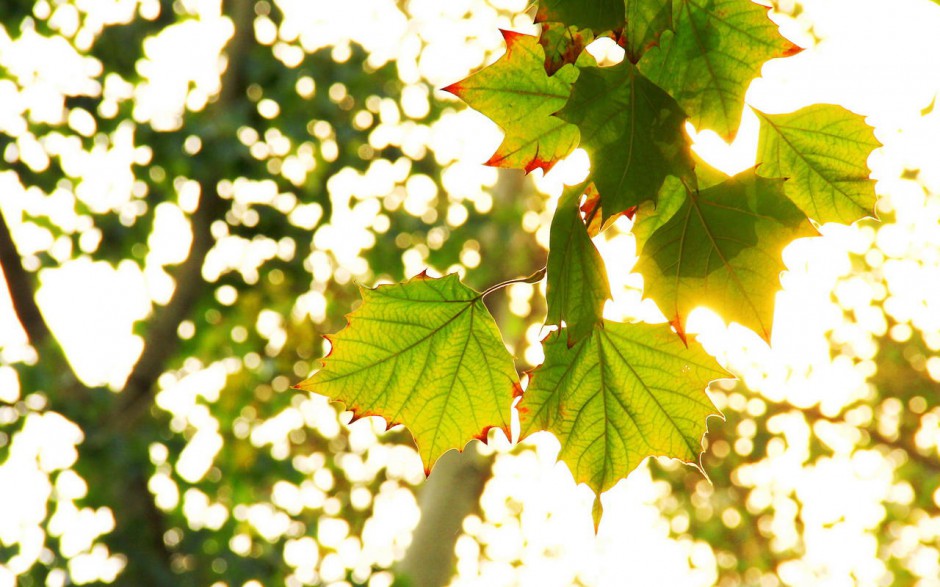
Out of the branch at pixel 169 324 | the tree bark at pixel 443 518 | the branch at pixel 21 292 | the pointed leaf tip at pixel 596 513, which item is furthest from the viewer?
the tree bark at pixel 443 518

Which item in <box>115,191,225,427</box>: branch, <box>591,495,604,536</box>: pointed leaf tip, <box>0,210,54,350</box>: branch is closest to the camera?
<box>591,495,604,536</box>: pointed leaf tip

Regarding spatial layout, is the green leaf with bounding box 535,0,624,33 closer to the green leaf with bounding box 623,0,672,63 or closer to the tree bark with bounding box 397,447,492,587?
the green leaf with bounding box 623,0,672,63

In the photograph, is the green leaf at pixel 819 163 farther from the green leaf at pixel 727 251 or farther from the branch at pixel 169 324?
the branch at pixel 169 324

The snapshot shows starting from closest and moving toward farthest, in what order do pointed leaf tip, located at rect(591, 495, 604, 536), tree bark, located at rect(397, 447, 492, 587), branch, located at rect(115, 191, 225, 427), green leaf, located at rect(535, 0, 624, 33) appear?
green leaf, located at rect(535, 0, 624, 33), pointed leaf tip, located at rect(591, 495, 604, 536), branch, located at rect(115, 191, 225, 427), tree bark, located at rect(397, 447, 492, 587)

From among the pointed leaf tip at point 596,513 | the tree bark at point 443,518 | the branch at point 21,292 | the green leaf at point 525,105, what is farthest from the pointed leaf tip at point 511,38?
the tree bark at point 443,518

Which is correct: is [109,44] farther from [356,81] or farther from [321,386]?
[321,386]

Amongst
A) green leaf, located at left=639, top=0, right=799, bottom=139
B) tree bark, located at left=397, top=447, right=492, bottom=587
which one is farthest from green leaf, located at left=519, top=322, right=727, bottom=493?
tree bark, located at left=397, top=447, right=492, bottom=587

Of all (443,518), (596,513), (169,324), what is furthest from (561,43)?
(443,518)
